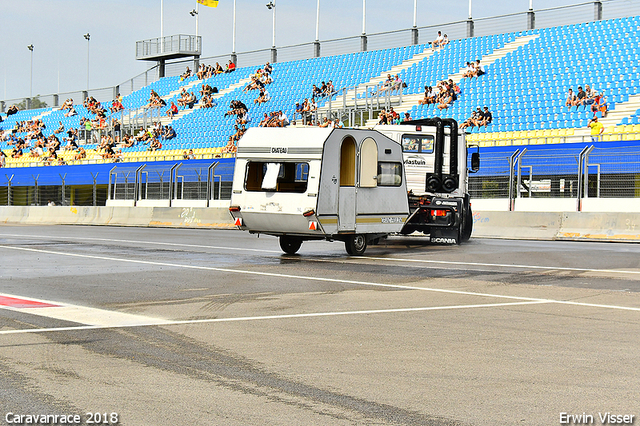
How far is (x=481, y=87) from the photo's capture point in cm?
4069

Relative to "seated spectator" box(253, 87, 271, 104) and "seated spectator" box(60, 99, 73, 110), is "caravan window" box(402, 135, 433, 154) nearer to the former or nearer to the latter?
"seated spectator" box(253, 87, 271, 104)

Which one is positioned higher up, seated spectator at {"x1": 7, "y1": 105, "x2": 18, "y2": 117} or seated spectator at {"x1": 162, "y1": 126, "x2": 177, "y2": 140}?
seated spectator at {"x1": 7, "y1": 105, "x2": 18, "y2": 117}

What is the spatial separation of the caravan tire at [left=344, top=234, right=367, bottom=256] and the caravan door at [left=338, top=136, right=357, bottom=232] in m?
0.43

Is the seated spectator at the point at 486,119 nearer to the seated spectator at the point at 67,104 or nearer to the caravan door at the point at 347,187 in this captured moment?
the caravan door at the point at 347,187

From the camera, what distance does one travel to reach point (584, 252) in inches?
757

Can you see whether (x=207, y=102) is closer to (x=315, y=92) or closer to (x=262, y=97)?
(x=262, y=97)

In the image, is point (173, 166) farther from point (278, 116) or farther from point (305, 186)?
point (305, 186)

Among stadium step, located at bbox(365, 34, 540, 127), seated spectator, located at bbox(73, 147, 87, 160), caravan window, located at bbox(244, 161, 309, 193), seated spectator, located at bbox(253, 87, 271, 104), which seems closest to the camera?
caravan window, located at bbox(244, 161, 309, 193)

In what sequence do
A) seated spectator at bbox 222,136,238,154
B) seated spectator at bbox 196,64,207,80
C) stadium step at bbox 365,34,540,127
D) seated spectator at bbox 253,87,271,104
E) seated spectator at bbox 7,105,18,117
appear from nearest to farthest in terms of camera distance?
1. stadium step at bbox 365,34,540,127
2. seated spectator at bbox 222,136,238,154
3. seated spectator at bbox 253,87,271,104
4. seated spectator at bbox 196,64,207,80
5. seated spectator at bbox 7,105,18,117

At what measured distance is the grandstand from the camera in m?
34.8

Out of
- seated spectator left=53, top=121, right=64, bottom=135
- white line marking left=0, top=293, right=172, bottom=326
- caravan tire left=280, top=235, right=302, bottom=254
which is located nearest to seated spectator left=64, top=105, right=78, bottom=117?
seated spectator left=53, top=121, right=64, bottom=135

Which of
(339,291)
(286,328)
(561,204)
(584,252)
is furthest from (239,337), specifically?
(561,204)

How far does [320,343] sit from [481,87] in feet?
115

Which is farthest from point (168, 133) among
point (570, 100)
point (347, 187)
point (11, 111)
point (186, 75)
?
point (347, 187)
